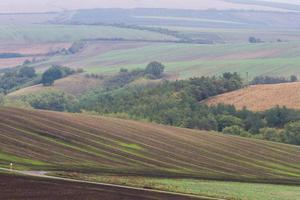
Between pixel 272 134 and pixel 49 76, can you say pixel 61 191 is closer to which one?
pixel 272 134

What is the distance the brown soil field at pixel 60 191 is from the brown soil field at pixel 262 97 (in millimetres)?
84315

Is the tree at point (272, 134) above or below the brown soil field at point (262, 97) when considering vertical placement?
above

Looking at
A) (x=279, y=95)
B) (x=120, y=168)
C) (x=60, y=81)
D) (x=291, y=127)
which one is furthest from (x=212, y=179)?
(x=60, y=81)

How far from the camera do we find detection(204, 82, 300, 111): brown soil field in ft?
453

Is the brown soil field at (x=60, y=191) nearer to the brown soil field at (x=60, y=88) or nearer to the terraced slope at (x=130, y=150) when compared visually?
the terraced slope at (x=130, y=150)

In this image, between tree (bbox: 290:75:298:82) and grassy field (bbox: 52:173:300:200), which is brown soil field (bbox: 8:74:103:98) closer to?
tree (bbox: 290:75:298:82)

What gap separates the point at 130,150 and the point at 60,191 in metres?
25.3

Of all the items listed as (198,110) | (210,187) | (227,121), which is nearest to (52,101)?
(198,110)

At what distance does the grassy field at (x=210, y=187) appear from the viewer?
56.5 m

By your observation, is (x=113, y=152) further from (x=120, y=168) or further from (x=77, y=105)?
(x=77, y=105)

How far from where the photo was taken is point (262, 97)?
14450cm

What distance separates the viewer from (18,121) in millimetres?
76438

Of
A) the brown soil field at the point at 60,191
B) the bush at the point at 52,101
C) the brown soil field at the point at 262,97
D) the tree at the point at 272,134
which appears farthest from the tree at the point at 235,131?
the brown soil field at the point at 60,191

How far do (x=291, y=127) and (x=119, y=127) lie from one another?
36484mm
